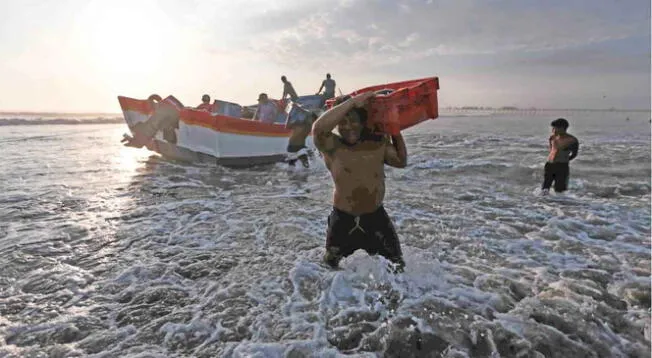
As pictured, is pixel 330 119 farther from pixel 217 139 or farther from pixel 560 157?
pixel 217 139

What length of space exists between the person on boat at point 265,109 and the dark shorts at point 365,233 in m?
9.60

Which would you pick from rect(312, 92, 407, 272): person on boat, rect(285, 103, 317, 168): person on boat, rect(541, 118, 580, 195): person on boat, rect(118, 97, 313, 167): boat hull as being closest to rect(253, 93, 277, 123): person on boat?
rect(118, 97, 313, 167): boat hull

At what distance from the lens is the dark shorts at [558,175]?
8.23 m

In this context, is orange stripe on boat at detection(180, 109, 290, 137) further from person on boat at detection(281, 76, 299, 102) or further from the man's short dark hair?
the man's short dark hair

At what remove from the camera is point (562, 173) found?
8227mm

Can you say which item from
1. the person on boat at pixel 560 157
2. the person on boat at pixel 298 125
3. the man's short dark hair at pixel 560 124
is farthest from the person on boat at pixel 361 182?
the man's short dark hair at pixel 560 124

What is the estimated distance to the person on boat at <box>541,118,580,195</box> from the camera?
8141 millimetres

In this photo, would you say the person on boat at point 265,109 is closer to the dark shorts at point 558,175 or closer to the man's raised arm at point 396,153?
the dark shorts at point 558,175

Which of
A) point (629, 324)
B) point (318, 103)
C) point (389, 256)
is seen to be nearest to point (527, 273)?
point (629, 324)

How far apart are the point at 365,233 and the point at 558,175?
6.22 m

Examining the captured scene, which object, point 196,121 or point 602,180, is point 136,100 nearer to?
point 196,121

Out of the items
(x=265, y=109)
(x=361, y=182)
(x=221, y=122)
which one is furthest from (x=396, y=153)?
(x=265, y=109)

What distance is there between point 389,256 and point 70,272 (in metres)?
3.24

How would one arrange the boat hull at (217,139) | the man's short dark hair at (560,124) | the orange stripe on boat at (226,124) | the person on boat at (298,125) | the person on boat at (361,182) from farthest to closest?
1. the boat hull at (217,139)
2. the orange stripe on boat at (226,124)
3. the man's short dark hair at (560,124)
4. the person on boat at (298,125)
5. the person on boat at (361,182)
